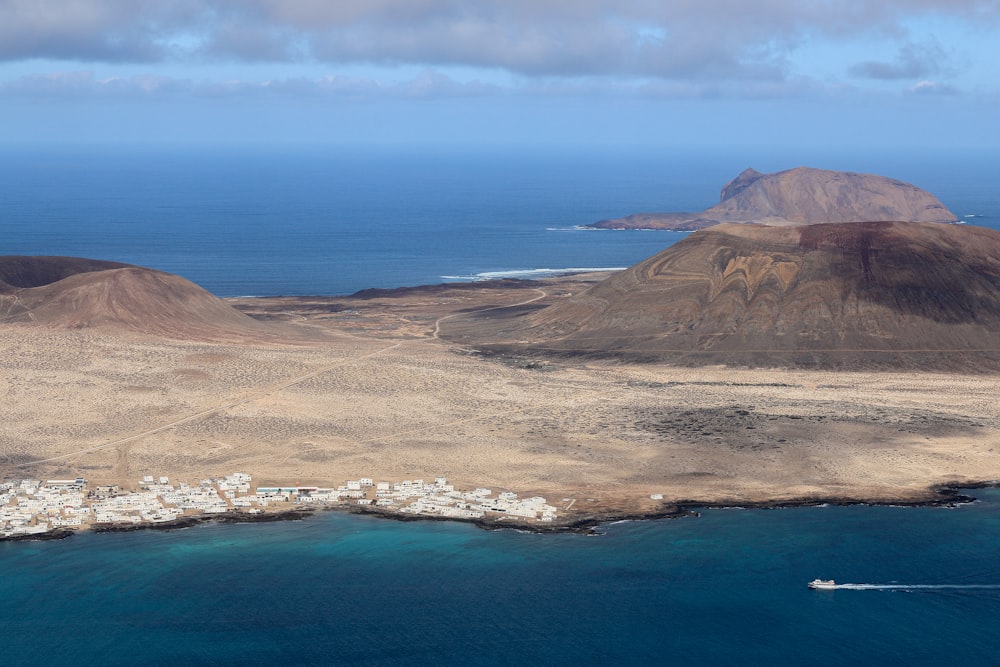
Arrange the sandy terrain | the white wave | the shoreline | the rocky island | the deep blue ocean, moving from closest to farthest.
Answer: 1. the deep blue ocean
2. the shoreline
3. the sandy terrain
4. the rocky island
5. the white wave

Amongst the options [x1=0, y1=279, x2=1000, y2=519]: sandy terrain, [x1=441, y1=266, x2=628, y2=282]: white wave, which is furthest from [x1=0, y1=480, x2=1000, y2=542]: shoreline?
[x1=441, y1=266, x2=628, y2=282]: white wave

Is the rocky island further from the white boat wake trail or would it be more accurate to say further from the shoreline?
the white boat wake trail

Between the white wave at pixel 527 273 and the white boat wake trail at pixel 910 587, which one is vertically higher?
the white wave at pixel 527 273

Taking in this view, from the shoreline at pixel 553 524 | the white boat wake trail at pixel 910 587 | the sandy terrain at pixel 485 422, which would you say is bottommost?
the white boat wake trail at pixel 910 587

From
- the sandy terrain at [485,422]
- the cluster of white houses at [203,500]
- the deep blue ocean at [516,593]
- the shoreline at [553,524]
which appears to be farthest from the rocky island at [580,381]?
the deep blue ocean at [516,593]

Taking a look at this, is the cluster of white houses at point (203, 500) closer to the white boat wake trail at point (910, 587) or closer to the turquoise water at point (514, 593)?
the turquoise water at point (514, 593)

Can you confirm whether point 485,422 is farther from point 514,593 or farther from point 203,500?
point 514,593

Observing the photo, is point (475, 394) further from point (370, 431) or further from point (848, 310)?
point (848, 310)
